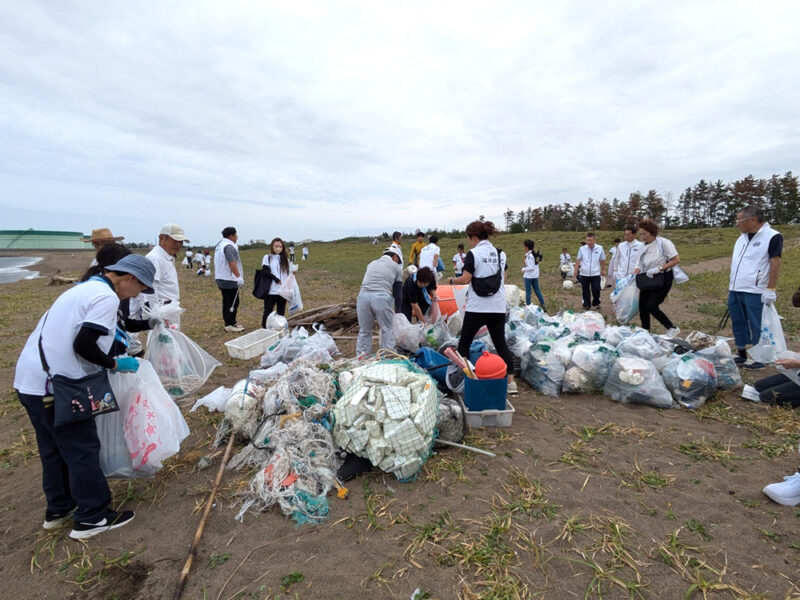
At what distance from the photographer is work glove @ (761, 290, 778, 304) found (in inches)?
175

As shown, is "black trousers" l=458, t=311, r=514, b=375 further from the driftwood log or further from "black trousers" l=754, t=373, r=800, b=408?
the driftwood log

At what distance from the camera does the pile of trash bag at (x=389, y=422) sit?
9.36ft

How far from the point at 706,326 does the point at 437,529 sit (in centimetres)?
694

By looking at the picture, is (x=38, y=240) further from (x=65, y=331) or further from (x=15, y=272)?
(x=65, y=331)

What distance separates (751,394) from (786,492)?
6.01 feet

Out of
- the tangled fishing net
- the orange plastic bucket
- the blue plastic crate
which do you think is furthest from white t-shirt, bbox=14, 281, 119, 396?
the orange plastic bucket

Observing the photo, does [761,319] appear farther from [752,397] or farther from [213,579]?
[213,579]

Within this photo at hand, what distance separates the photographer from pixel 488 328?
427 cm

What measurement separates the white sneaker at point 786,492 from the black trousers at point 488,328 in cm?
219

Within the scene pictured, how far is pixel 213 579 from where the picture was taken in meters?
2.15

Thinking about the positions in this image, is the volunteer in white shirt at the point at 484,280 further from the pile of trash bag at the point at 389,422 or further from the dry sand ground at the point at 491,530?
the pile of trash bag at the point at 389,422

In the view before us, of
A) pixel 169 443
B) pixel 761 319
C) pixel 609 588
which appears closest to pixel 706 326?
pixel 761 319

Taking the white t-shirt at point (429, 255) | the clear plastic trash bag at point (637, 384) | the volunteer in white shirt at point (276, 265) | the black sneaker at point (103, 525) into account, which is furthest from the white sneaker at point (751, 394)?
the volunteer in white shirt at point (276, 265)

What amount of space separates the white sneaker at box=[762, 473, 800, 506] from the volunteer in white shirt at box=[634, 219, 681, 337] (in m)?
3.06
